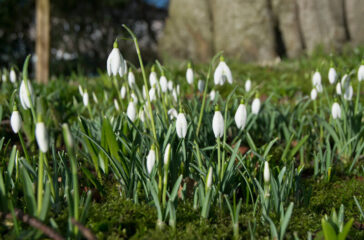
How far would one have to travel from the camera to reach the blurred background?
6516mm

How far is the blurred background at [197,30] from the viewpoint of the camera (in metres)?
6.52

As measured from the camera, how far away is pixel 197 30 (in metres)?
7.41

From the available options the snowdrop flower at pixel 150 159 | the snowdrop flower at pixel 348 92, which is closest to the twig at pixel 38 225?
the snowdrop flower at pixel 150 159

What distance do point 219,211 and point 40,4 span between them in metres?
6.09

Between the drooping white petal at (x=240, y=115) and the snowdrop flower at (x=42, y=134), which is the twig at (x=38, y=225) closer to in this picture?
the snowdrop flower at (x=42, y=134)

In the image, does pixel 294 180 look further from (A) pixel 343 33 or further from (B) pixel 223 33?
(A) pixel 343 33

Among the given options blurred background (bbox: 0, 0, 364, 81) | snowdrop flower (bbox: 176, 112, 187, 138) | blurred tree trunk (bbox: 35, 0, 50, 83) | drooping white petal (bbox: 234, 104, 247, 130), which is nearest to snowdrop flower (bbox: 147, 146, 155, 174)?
snowdrop flower (bbox: 176, 112, 187, 138)

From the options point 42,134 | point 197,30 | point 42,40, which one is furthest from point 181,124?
point 197,30

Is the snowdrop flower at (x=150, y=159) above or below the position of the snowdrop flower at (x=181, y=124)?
below

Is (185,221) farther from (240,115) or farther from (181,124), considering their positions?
(240,115)

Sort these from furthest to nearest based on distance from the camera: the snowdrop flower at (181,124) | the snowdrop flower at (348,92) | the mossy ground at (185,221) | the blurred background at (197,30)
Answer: the blurred background at (197,30)
the snowdrop flower at (348,92)
the snowdrop flower at (181,124)
the mossy ground at (185,221)

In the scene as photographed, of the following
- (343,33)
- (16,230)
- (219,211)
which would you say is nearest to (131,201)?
(219,211)

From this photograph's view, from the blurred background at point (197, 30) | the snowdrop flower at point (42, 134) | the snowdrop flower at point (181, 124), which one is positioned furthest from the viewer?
the blurred background at point (197, 30)

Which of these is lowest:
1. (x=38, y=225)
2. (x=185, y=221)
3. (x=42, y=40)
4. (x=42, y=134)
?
(x=185, y=221)
